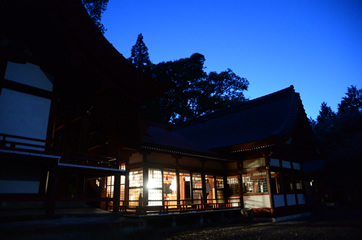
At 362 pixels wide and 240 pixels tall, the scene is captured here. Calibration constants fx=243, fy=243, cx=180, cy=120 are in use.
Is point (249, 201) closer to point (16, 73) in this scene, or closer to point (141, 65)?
point (16, 73)

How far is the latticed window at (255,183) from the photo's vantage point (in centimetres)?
1398

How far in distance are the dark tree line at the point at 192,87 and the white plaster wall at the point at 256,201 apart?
19735 mm

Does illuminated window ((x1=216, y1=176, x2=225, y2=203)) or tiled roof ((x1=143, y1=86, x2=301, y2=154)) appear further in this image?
illuminated window ((x1=216, y1=176, x2=225, y2=203))

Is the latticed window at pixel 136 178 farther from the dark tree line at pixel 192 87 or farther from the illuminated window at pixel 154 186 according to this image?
the dark tree line at pixel 192 87

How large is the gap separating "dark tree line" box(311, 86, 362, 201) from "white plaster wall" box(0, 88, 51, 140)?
18759 mm

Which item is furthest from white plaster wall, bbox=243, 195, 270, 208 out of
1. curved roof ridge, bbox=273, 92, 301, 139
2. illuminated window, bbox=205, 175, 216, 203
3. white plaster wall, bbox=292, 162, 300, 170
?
white plaster wall, bbox=292, 162, 300, 170

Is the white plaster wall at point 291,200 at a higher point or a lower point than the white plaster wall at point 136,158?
lower

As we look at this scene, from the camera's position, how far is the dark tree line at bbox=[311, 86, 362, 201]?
2073cm

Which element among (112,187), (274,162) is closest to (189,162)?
(112,187)

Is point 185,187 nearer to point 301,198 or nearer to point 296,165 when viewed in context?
point 301,198

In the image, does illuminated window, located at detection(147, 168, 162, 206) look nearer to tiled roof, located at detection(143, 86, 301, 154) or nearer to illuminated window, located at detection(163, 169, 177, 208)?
illuminated window, located at detection(163, 169, 177, 208)

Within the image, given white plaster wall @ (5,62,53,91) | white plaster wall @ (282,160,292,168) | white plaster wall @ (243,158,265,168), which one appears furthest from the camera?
white plaster wall @ (282,160,292,168)

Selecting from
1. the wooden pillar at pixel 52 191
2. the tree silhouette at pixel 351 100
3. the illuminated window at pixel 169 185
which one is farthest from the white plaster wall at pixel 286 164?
the tree silhouette at pixel 351 100

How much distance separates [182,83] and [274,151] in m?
22.9
